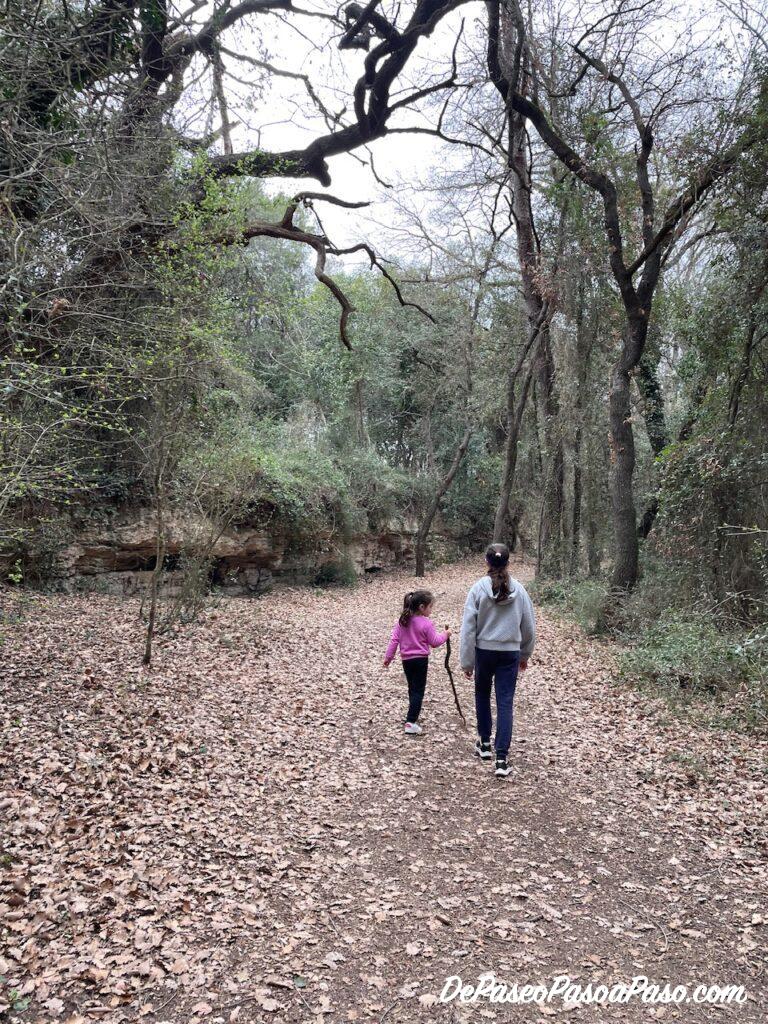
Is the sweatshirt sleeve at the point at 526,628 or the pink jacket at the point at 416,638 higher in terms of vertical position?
the sweatshirt sleeve at the point at 526,628

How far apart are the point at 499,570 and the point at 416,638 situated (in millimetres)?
1524

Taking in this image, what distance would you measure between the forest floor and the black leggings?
1.06 ft

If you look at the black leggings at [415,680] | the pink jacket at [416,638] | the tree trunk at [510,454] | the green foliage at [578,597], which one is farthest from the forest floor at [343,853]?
the tree trunk at [510,454]

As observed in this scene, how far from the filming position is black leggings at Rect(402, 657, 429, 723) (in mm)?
6602

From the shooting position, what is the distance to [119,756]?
545cm

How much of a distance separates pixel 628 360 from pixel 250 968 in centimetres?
1040

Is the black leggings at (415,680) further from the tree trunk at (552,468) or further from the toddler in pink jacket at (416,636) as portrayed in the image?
the tree trunk at (552,468)

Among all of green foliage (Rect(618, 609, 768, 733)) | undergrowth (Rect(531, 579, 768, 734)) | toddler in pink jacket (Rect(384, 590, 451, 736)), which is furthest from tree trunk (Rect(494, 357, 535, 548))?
toddler in pink jacket (Rect(384, 590, 451, 736))

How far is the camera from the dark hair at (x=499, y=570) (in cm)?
546

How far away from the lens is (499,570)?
5520mm

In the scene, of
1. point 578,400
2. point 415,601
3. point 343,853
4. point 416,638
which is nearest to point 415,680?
point 416,638

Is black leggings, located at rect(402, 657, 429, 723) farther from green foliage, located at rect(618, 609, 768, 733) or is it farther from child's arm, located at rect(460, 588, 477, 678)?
green foliage, located at rect(618, 609, 768, 733)

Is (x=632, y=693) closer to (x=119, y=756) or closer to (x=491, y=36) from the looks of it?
(x=119, y=756)

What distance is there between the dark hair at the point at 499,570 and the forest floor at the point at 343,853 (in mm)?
1757
